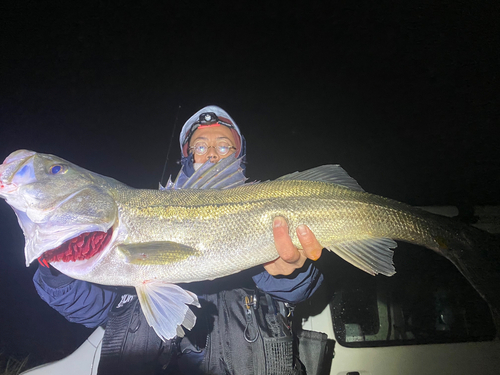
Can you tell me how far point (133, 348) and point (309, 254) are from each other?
1440 mm

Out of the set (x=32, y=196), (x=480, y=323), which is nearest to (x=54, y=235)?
(x=32, y=196)

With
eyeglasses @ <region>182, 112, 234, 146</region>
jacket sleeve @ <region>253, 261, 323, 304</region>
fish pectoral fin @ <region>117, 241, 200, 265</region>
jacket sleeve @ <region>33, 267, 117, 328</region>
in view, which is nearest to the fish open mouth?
fish pectoral fin @ <region>117, 241, 200, 265</region>

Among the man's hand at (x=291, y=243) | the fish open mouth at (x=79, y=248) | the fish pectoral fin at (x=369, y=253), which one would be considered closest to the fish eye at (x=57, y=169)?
the fish open mouth at (x=79, y=248)

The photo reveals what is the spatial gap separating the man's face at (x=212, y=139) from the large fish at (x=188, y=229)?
118cm

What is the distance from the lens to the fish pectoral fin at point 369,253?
58.7 inches

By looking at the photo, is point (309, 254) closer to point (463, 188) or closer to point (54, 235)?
point (54, 235)

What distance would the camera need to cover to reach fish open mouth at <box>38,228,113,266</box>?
54.2 inches

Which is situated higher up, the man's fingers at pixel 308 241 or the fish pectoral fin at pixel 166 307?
the man's fingers at pixel 308 241

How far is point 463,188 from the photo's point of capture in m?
8.91

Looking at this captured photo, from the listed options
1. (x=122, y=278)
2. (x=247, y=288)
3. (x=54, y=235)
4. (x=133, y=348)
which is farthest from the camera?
(x=247, y=288)

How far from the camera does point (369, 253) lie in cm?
154

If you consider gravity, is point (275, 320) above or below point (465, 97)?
below

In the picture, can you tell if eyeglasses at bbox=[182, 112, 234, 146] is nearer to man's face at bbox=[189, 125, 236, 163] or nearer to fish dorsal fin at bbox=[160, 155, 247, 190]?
man's face at bbox=[189, 125, 236, 163]

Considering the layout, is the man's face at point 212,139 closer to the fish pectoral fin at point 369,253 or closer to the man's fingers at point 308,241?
the man's fingers at point 308,241
